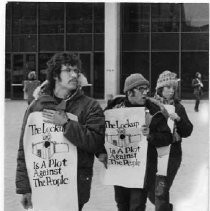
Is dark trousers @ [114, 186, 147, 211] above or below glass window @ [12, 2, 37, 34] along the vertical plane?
below

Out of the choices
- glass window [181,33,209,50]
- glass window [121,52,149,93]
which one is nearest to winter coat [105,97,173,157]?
glass window [181,33,209,50]

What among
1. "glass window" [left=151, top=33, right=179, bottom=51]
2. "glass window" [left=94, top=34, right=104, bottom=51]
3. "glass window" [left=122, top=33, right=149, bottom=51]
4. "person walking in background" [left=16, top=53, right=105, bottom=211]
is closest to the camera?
"person walking in background" [left=16, top=53, right=105, bottom=211]

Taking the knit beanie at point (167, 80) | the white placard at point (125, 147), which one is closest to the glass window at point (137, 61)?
the knit beanie at point (167, 80)

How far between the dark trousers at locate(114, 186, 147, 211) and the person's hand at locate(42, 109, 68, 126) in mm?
939

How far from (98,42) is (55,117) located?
16.0 m

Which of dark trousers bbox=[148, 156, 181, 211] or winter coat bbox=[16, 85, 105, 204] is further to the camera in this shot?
dark trousers bbox=[148, 156, 181, 211]

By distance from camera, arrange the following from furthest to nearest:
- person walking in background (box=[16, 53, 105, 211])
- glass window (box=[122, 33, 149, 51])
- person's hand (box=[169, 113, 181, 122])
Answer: glass window (box=[122, 33, 149, 51]) < person's hand (box=[169, 113, 181, 122]) < person walking in background (box=[16, 53, 105, 211])

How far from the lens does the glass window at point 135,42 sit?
15.0m

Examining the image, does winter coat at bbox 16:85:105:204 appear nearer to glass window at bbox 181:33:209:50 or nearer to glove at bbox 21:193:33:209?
glove at bbox 21:193:33:209

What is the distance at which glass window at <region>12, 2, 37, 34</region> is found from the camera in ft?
17.5

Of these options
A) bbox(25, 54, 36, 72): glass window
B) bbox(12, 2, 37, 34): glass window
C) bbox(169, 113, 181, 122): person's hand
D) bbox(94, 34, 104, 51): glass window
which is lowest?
bbox(169, 113, 181, 122): person's hand

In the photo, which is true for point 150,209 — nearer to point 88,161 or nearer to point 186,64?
point 88,161

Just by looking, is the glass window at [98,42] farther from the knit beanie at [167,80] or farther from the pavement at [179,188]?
the knit beanie at [167,80]

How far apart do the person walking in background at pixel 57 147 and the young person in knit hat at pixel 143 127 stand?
17.5 inches
